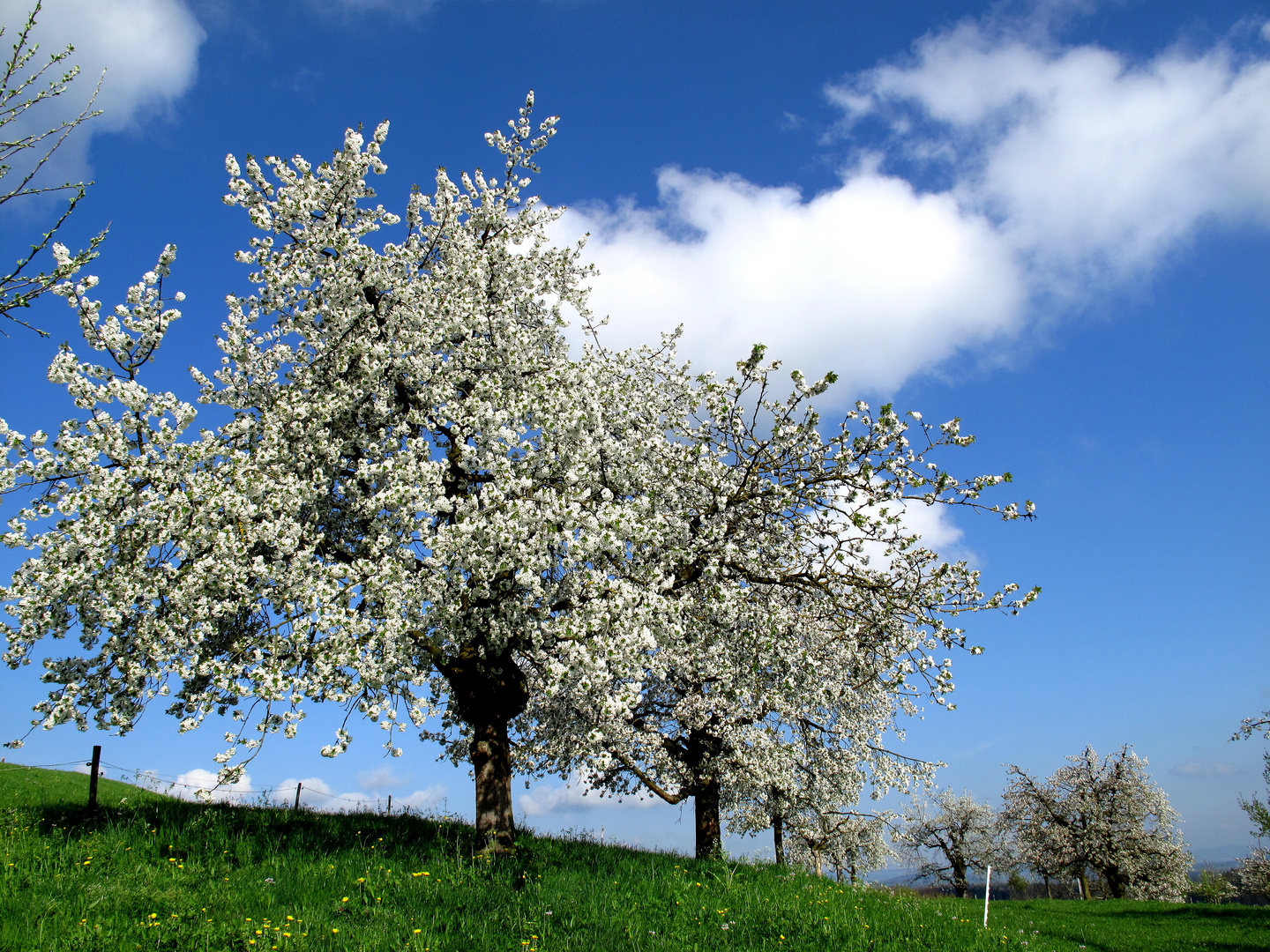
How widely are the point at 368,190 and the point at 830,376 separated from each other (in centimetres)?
1130

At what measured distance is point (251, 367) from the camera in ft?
49.0

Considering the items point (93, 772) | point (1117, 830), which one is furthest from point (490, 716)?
point (1117, 830)

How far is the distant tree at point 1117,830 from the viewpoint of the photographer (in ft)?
167

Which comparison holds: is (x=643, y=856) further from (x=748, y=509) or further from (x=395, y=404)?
(x=395, y=404)

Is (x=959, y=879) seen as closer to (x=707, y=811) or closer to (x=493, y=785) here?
(x=707, y=811)

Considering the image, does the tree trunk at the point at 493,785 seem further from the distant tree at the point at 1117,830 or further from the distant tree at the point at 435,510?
the distant tree at the point at 1117,830

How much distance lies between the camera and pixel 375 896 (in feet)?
34.1

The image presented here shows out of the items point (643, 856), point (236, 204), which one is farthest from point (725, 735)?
point (236, 204)

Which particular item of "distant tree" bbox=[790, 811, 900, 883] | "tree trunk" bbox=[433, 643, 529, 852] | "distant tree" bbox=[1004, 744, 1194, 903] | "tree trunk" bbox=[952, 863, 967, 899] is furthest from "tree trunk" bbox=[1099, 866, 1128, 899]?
"tree trunk" bbox=[433, 643, 529, 852]

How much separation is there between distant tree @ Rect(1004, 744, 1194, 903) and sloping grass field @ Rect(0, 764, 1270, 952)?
46.0 m

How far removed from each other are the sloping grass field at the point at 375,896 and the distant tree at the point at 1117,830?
151 feet

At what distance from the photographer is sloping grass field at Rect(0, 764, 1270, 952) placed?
8906 mm

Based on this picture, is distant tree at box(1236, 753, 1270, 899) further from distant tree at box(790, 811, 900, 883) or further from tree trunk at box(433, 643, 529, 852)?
tree trunk at box(433, 643, 529, 852)

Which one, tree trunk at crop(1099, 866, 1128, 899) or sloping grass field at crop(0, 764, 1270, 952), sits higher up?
sloping grass field at crop(0, 764, 1270, 952)
